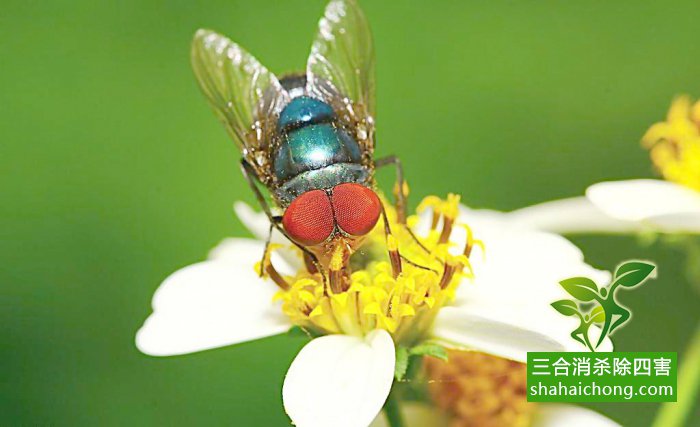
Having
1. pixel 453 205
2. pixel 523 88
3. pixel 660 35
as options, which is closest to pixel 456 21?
pixel 523 88

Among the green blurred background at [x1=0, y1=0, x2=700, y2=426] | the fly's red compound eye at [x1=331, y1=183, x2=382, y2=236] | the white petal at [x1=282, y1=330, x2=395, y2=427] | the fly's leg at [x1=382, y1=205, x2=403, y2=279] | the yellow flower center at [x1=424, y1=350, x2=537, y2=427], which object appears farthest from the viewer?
the green blurred background at [x1=0, y1=0, x2=700, y2=426]

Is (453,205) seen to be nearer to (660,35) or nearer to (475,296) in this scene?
(475,296)

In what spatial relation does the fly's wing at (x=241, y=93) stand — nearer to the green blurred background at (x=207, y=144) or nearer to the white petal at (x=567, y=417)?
the white petal at (x=567, y=417)

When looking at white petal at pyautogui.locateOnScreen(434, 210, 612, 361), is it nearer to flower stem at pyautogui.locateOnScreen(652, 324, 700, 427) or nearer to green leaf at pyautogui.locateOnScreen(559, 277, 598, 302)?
green leaf at pyautogui.locateOnScreen(559, 277, 598, 302)

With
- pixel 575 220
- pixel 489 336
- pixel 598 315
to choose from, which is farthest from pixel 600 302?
pixel 575 220

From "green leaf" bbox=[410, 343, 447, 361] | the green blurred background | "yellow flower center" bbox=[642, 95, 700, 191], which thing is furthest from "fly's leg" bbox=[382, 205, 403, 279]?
the green blurred background

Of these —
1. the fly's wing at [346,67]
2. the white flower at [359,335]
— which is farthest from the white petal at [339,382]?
the fly's wing at [346,67]

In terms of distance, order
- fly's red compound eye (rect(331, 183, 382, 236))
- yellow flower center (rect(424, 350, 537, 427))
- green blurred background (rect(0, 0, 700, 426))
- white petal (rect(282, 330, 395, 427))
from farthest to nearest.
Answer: green blurred background (rect(0, 0, 700, 426)) < yellow flower center (rect(424, 350, 537, 427)) < fly's red compound eye (rect(331, 183, 382, 236)) < white petal (rect(282, 330, 395, 427))
